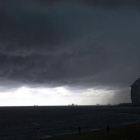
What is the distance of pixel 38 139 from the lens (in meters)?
60.0

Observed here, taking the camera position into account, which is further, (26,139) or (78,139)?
(26,139)

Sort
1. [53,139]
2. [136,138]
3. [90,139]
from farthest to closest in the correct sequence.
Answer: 1. [53,139]
2. [90,139]
3. [136,138]

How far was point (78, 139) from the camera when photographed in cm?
5478

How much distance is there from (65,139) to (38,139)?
8.10 meters

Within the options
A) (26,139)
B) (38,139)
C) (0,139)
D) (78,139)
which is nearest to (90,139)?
(78,139)

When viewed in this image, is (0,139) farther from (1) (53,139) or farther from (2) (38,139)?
(1) (53,139)

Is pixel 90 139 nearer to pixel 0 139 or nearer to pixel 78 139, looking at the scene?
pixel 78 139

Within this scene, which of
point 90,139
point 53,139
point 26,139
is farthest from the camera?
point 26,139

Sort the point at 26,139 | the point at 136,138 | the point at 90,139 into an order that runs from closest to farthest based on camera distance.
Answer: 1. the point at 136,138
2. the point at 90,139
3. the point at 26,139

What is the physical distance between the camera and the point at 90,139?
5294cm

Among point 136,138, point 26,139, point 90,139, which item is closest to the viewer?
point 136,138

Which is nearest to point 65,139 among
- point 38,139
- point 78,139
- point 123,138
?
point 78,139

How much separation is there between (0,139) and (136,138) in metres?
37.4

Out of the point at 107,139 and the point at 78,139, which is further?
the point at 78,139
